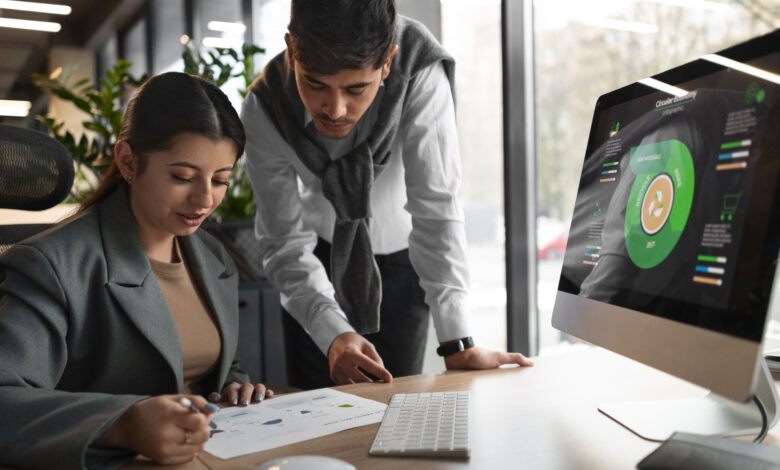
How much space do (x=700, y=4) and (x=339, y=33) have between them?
1346mm

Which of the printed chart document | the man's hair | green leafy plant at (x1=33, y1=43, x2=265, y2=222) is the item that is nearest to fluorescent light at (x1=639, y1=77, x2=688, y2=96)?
the man's hair

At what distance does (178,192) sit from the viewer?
1188 millimetres

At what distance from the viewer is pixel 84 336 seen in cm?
107

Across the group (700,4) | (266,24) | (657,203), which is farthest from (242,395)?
(266,24)

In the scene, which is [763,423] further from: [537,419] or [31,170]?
[31,170]

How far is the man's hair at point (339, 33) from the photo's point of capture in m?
1.24

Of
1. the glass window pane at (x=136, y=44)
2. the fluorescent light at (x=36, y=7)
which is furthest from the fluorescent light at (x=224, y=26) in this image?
the fluorescent light at (x=36, y=7)

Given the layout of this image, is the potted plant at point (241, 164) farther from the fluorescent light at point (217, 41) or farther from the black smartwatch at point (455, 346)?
the fluorescent light at point (217, 41)

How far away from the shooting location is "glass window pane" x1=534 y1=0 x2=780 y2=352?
83.3 inches

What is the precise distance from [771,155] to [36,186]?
1.09m

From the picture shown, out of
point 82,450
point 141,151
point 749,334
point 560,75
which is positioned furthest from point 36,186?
point 560,75

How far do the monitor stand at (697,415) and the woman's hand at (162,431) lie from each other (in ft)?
1.79

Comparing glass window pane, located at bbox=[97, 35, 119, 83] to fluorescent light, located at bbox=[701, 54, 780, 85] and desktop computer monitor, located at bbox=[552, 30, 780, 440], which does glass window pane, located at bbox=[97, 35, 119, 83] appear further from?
fluorescent light, located at bbox=[701, 54, 780, 85]

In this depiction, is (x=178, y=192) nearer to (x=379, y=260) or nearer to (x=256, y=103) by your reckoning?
(x=256, y=103)
